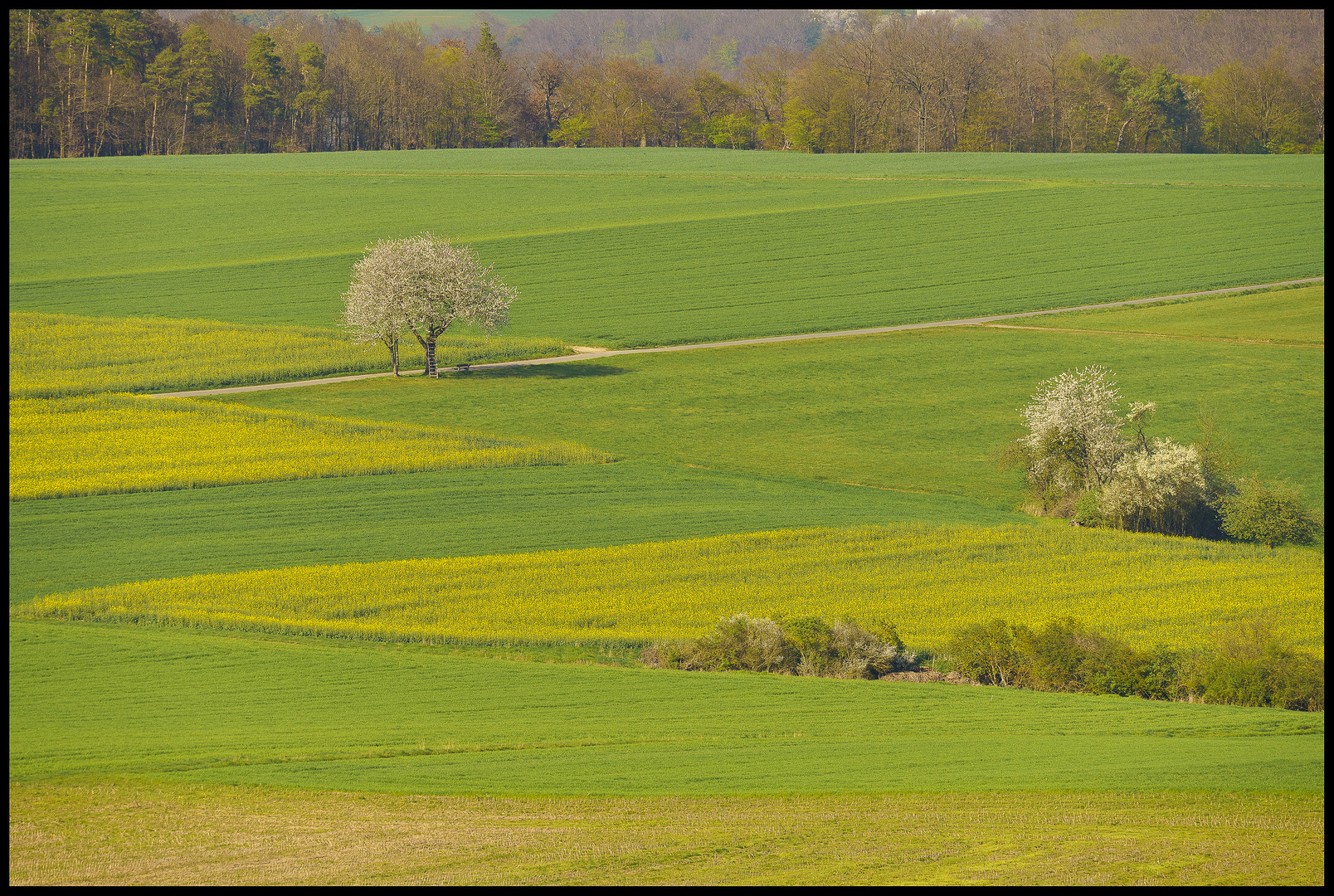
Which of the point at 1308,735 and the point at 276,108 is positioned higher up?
the point at 276,108

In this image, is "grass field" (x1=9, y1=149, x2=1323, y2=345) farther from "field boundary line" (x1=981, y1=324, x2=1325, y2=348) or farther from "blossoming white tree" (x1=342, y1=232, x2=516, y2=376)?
"blossoming white tree" (x1=342, y1=232, x2=516, y2=376)

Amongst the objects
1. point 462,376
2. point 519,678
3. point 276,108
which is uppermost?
point 276,108

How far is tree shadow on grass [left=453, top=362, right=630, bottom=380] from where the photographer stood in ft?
202

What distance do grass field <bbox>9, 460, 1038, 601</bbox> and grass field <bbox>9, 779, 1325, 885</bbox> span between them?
15688mm

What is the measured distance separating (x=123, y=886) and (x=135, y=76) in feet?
413

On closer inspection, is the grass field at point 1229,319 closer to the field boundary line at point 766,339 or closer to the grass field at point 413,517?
the field boundary line at point 766,339

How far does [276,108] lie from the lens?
13575 cm

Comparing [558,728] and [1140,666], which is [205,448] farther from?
[1140,666]

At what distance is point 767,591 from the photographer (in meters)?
35.1

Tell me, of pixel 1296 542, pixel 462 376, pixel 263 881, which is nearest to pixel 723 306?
pixel 462 376

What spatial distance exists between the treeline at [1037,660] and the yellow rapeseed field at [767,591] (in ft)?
3.62

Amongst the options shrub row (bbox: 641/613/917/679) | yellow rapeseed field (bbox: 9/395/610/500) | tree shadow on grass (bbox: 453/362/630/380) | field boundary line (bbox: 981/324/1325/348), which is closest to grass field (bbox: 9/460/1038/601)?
yellow rapeseed field (bbox: 9/395/610/500)

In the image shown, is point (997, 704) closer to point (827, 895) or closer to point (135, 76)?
point (827, 895)

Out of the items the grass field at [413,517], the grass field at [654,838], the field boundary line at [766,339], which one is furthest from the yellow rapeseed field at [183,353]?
the grass field at [654,838]
